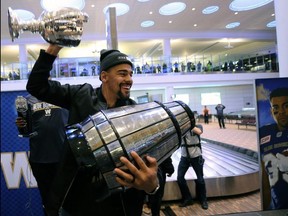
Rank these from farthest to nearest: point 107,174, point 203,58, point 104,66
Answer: point 203,58 < point 104,66 < point 107,174

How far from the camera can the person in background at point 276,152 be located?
3.11 metres

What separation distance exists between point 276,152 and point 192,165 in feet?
4.78

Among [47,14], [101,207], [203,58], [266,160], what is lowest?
[266,160]

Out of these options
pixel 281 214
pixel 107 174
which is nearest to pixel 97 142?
pixel 107 174

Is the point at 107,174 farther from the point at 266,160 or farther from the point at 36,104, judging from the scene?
the point at 266,160

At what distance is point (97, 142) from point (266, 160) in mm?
3022

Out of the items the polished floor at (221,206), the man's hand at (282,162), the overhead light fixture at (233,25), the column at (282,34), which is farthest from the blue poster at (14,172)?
the overhead light fixture at (233,25)

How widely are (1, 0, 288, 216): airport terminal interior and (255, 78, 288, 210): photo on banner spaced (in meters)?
0.20

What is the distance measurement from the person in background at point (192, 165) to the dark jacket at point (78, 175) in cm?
311

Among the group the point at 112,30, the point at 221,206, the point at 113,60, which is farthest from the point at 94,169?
the point at 221,206

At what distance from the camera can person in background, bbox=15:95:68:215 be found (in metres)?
2.60

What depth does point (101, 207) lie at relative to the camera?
1.00 metres

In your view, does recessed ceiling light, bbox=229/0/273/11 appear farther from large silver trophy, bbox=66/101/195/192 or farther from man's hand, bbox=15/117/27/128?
large silver trophy, bbox=66/101/195/192

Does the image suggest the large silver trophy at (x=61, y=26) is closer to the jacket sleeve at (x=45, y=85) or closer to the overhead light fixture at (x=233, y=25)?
the jacket sleeve at (x=45, y=85)
